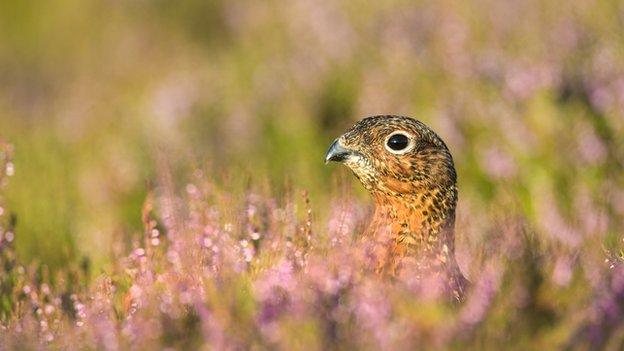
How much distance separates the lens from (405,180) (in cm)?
365

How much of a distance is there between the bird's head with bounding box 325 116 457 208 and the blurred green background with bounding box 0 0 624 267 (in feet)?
0.92

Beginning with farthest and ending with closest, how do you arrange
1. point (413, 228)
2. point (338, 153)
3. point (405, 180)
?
point (338, 153)
point (405, 180)
point (413, 228)

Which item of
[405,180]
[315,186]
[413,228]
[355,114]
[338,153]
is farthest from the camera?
[355,114]

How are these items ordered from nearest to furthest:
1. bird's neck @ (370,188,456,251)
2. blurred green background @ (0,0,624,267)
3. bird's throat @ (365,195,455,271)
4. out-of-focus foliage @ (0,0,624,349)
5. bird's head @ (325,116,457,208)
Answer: out-of-focus foliage @ (0,0,624,349), bird's throat @ (365,195,455,271), bird's neck @ (370,188,456,251), bird's head @ (325,116,457,208), blurred green background @ (0,0,624,267)

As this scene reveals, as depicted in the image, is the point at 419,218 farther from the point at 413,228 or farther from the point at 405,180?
the point at 405,180

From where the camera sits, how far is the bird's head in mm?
3648

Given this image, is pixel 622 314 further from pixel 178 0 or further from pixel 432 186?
pixel 178 0

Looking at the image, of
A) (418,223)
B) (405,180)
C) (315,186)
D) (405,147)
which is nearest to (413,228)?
(418,223)

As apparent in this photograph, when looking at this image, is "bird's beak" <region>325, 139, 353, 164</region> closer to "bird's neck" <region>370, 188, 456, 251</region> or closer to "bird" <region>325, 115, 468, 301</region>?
"bird" <region>325, 115, 468, 301</region>

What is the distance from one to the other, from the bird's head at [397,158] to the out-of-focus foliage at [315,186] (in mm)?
207

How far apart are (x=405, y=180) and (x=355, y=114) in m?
3.25

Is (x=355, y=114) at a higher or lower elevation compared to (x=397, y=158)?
lower

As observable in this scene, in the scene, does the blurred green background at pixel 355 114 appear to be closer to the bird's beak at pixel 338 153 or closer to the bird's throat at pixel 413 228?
the bird's beak at pixel 338 153

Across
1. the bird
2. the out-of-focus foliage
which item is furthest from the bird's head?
the out-of-focus foliage
